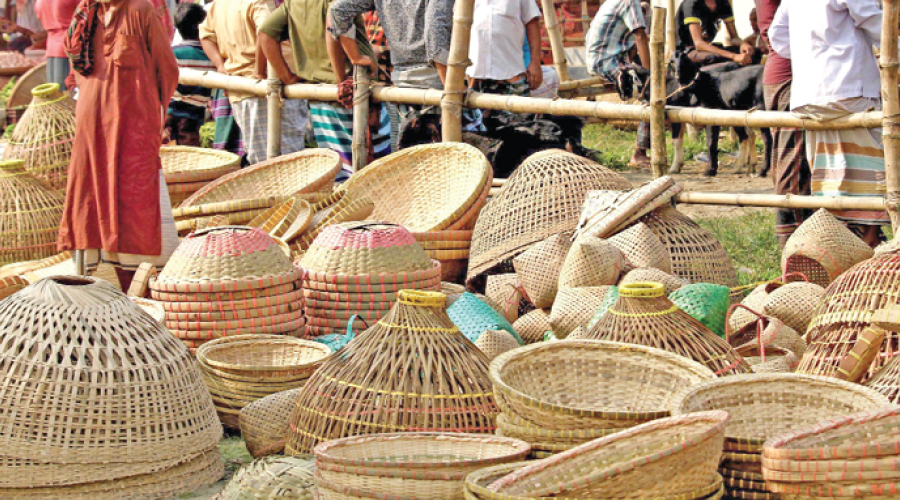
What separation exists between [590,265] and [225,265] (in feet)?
4.37

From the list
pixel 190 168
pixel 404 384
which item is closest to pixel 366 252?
pixel 404 384

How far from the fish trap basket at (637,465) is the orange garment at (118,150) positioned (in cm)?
344

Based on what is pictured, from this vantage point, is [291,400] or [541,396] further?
[291,400]

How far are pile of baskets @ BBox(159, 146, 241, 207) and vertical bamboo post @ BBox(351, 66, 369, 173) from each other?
743 mm

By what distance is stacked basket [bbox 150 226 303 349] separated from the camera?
3.84 meters

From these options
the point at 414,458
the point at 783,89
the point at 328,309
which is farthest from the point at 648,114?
the point at 414,458

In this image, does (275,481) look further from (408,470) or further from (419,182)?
(419,182)

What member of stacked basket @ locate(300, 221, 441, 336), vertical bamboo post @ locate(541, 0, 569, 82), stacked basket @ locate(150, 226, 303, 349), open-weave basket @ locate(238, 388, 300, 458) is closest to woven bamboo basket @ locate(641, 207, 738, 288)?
stacked basket @ locate(300, 221, 441, 336)

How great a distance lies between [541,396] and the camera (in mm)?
2793

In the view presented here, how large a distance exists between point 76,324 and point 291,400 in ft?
2.21

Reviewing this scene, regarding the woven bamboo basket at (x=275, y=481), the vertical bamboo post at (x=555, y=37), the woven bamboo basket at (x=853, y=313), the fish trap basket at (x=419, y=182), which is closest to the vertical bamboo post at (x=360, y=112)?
the fish trap basket at (x=419, y=182)

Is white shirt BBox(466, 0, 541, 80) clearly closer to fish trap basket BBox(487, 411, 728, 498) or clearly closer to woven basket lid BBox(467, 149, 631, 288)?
woven basket lid BBox(467, 149, 631, 288)

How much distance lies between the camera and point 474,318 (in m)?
3.83

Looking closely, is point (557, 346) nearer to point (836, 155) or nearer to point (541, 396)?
point (541, 396)
